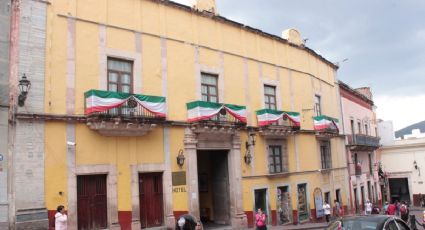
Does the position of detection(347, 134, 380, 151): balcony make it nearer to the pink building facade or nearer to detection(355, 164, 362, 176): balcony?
the pink building facade

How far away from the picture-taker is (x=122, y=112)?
16.1 metres

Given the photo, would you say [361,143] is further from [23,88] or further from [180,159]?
[23,88]

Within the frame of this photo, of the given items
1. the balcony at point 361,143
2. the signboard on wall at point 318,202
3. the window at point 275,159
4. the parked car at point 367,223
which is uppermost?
the balcony at point 361,143

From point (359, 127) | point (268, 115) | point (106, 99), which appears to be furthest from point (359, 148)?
point (106, 99)

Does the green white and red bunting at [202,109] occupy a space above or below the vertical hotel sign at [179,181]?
above

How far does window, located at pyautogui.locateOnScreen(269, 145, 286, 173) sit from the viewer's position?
23062 mm

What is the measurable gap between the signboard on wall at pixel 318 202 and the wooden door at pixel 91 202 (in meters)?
13.7

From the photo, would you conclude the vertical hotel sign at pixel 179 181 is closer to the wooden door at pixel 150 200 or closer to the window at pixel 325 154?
the wooden door at pixel 150 200

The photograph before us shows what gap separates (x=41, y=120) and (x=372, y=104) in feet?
110

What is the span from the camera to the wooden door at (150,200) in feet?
56.4

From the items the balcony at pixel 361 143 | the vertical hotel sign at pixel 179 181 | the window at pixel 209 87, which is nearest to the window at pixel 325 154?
the balcony at pixel 361 143

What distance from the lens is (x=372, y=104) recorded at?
41438mm

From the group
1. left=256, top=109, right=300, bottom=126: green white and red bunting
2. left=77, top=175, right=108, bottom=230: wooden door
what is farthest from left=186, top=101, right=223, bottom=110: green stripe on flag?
left=77, top=175, right=108, bottom=230: wooden door

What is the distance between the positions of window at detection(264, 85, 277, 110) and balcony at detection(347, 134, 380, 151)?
1003 cm
